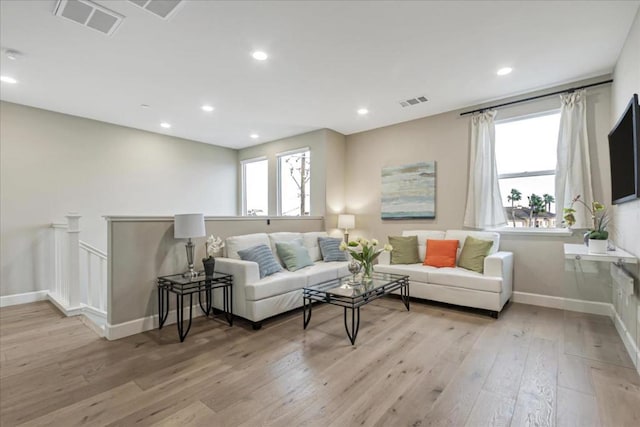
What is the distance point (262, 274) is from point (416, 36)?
9.28 ft

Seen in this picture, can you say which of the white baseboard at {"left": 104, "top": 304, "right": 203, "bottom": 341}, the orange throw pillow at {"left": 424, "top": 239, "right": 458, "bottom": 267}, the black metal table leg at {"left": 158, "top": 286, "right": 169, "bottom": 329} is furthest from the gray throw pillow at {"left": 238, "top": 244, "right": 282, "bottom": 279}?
the orange throw pillow at {"left": 424, "top": 239, "right": 458, "bottom": 267}

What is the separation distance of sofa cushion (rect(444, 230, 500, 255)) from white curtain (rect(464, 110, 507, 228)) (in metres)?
0.16

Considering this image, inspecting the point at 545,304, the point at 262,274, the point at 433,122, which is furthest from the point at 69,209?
the point at 545,304

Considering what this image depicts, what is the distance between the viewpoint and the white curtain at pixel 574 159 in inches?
134

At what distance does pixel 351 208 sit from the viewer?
5.72 m

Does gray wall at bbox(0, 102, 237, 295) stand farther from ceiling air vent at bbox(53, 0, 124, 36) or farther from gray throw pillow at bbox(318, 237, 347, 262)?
gray throw pillow at bbox(318, 237, 347, 262)

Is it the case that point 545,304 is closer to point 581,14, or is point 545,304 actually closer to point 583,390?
point 583,390

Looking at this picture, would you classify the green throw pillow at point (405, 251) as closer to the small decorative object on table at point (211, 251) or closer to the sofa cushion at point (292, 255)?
the sofa cushion at point (292, 255)

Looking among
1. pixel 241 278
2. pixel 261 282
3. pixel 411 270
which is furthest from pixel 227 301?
pixel 411 270

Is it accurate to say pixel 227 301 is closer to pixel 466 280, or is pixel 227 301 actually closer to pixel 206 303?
pixel 206 303

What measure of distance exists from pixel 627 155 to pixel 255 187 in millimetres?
5923

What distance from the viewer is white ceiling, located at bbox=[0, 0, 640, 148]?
92.0 inches

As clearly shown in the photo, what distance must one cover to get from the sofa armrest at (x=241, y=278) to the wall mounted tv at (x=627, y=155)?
3313 millimetres

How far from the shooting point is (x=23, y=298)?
412 centimetres
